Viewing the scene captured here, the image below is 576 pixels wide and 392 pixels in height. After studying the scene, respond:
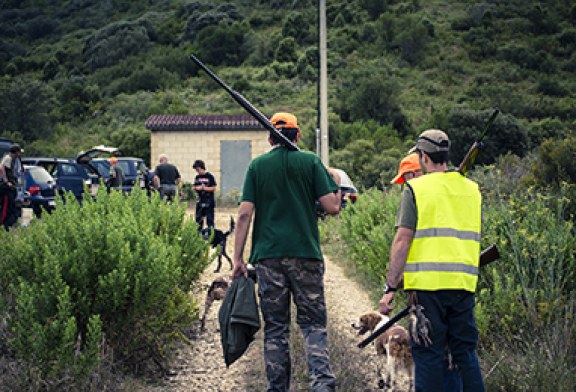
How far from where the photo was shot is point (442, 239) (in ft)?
14.7

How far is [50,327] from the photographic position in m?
5.30

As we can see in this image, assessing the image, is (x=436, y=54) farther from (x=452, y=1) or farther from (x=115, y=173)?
(x=115, y=173)

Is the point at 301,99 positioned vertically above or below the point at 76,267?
below

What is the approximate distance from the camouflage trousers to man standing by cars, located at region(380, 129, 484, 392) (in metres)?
0.73

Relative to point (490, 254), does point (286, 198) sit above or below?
above

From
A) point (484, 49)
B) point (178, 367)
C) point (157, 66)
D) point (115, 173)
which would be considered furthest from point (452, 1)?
point (178, 367)

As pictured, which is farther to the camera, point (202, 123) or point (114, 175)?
point (202, 123)

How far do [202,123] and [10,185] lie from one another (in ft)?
59.5

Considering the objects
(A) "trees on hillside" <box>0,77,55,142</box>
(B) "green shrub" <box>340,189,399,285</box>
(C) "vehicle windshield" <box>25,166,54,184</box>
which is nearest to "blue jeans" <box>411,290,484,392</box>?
(B) "green shrub" <box>340,189,399,285</box>

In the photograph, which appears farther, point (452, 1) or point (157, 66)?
point (452, 1)

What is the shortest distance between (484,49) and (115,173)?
145 ft

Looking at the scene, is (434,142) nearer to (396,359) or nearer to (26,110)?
(396,359)

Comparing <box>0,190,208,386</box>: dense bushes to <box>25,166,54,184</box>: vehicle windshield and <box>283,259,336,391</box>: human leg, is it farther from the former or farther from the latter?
<box>25,166,54,184</box>: vehicle windshield

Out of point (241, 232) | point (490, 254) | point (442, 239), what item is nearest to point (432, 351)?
point (442, 239)
